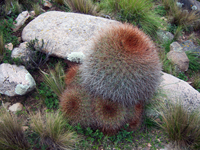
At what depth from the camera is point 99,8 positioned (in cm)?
529

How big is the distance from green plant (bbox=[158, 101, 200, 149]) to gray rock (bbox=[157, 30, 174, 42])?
9.94ft

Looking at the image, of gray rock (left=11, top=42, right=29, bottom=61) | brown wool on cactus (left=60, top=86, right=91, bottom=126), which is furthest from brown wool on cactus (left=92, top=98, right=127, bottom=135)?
gray rock (left=11, top=42, right=29, bottom=61)

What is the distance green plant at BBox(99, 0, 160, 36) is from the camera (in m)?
4.98

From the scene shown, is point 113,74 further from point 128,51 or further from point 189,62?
point 189,62

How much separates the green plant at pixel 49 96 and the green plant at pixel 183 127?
6.50ft

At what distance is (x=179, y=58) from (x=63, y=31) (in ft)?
10.7

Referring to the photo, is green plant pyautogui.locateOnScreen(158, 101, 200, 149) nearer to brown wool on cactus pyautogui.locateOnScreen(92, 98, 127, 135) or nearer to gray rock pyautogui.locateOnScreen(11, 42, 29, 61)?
brown wool on cactus pyautogui.locateOnScreen(92, 98, 127, 135)

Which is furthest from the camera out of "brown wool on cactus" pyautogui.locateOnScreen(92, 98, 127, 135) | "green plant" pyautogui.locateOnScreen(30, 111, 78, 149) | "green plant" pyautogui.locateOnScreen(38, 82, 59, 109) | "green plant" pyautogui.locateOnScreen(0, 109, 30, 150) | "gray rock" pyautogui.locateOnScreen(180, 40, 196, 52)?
"gray rock" pyautogui.locateOnScreen(180, 40, 196, 52)

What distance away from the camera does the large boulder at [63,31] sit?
3848 millimetres

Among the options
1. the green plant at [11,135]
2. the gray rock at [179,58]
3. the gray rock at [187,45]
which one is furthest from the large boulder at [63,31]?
the gray rock at [187,45]

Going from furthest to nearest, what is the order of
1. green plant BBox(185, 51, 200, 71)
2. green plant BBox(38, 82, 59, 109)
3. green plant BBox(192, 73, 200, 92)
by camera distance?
green plant BBox(185, 51, 200, 71) < green plant BBox(192, 73, 200, 92) < green plant BBox(38, 82, 59, 109)

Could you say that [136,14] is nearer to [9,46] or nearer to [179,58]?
[179,58]

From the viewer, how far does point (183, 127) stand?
255cm

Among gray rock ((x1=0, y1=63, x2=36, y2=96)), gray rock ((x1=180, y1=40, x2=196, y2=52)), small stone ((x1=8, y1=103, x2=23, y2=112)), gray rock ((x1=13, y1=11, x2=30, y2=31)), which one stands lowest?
small stone ((x1=8, y1=103, x2=23, y2=112))
